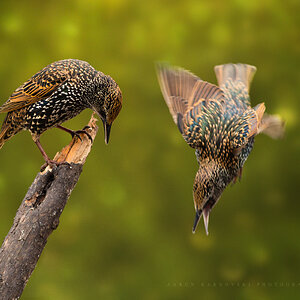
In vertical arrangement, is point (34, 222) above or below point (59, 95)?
below

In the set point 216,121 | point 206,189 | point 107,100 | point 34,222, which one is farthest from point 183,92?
point 34,222

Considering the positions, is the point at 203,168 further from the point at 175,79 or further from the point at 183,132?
the point at 175,79

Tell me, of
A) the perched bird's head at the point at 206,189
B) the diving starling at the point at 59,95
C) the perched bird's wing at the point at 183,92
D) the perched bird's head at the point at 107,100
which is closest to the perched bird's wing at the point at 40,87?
the diving starling at the point at 59,95

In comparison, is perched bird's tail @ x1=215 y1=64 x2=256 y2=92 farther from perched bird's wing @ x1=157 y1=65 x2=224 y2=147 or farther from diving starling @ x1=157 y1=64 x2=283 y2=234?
perched bird's wing @ x1=157 y1=65 x2=224 y2=147

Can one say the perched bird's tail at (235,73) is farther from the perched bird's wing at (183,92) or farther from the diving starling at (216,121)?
the perched bird's wing at (183,92)

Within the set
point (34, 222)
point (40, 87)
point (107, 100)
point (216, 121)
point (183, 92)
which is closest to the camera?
point (34, 222)

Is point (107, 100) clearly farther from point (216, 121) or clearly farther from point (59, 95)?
point (216, 121)
